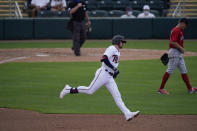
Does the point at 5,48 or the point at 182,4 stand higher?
the point at 182,4

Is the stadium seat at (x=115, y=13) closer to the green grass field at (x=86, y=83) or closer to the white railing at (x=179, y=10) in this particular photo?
the white railing at (x=179, y=10)

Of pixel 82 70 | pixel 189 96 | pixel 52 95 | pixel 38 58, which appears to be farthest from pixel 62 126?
pixel 38 58

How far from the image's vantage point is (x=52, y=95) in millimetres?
10859

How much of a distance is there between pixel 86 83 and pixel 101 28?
11534 millimetres

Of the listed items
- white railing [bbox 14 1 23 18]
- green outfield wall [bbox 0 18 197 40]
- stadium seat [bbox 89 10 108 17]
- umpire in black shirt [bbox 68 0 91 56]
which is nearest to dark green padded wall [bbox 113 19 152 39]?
A: green outfield wall [bbox 0 18 197 40]

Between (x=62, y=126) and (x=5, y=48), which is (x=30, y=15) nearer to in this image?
(x=5, y=48)

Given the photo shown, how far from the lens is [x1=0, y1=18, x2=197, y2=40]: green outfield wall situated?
23.2 metres

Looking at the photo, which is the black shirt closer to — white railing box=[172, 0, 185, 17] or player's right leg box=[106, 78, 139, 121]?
white railing box=[172, 0, 185, 17]

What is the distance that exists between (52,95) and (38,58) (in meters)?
6.79

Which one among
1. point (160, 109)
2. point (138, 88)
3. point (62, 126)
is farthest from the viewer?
point (138, 88)

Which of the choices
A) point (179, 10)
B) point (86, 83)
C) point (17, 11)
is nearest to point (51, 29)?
point (17, 11)

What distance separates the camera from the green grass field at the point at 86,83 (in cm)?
964

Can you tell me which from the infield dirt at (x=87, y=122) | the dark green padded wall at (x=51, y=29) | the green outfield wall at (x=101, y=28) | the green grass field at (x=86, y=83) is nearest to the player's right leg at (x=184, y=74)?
the green grass field at (x=86, y=83)

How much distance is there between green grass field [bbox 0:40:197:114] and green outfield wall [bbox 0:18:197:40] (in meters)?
6.21
